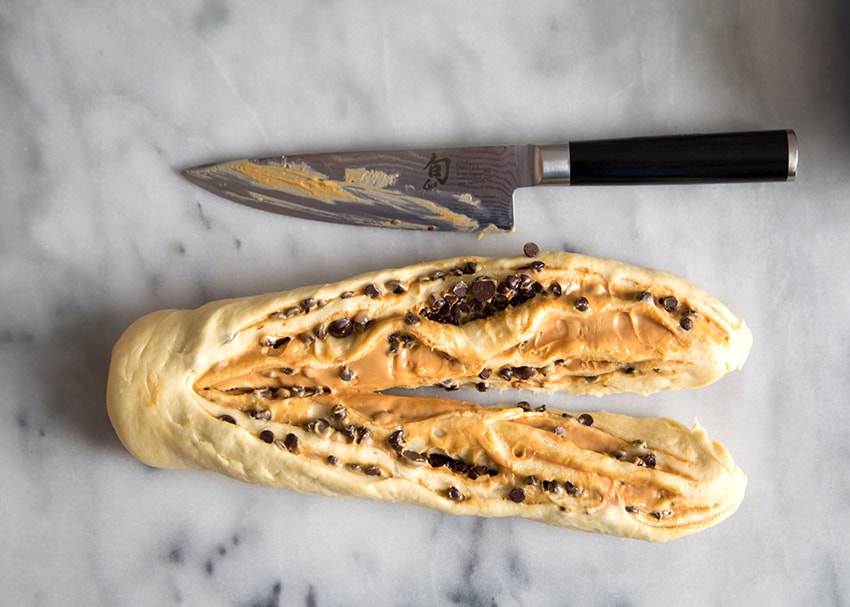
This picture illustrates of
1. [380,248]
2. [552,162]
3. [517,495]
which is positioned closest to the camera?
[517,495]

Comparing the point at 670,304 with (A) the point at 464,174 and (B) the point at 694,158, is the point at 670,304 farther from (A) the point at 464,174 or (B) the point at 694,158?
(A) the point at 464,174

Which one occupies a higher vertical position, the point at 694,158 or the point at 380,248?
the point at 694,158

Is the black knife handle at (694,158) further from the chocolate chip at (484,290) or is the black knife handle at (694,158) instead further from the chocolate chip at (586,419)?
the chocolate chip at (586,419)

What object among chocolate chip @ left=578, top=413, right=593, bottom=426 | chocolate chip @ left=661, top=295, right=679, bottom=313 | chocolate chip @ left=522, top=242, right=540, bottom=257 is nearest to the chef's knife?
chocolate chip @ left=522, top=242, right=540, bottom=257

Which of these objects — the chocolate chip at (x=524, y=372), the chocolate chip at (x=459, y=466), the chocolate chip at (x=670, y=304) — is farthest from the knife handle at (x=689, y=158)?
the chocolate chip at (x=459, y=466)

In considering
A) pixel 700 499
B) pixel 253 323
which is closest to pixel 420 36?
pixel 253 323

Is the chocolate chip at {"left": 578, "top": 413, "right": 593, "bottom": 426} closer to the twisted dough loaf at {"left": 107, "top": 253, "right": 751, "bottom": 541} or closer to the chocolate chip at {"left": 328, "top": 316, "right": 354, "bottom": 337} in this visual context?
the twisted dough loaf at {"left": 107, "top": 253, "right": 751, "bottom": 541}

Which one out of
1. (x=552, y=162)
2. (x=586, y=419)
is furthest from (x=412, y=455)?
(x=552, y=162)
